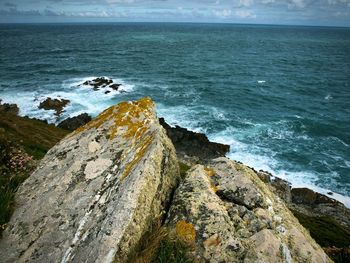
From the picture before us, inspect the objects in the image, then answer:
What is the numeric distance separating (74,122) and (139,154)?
3980 centimetres

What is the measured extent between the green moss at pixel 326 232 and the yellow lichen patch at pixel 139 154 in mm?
16245

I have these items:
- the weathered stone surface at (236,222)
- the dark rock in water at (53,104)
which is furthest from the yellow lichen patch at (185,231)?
the dark rock in water at (53,104)

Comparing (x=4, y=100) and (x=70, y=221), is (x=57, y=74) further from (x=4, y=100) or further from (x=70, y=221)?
(x=70, y=221)

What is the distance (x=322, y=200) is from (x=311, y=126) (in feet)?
→ 62.9

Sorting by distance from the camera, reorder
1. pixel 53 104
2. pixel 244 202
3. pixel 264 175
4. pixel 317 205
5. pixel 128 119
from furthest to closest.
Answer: pixel 53 104 < pixel 264 175 < pixel 317 205 < pixel 128 119 < pixel 244 202

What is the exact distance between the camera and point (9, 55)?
10794 cm

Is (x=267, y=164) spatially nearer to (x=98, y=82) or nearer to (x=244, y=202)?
(x=244, y=202)

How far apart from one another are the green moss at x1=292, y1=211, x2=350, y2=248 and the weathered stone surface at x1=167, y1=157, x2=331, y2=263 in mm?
14536

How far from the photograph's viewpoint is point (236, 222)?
5.98m

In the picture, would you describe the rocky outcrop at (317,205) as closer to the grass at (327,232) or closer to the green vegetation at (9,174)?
the grass at (327,232)

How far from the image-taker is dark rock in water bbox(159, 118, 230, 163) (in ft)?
123

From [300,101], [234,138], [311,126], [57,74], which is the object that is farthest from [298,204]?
[57,74]

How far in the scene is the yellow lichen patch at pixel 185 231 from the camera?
5480 mm

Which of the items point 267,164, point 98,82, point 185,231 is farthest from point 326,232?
point 98,82
